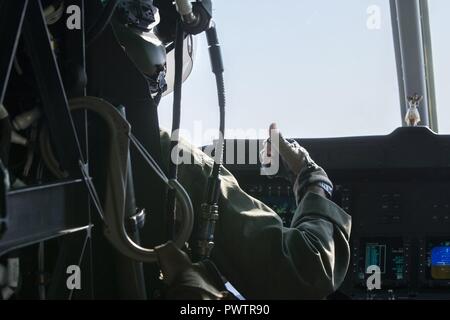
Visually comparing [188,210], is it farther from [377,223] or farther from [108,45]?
[377,223]

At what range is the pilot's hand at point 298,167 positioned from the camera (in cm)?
148

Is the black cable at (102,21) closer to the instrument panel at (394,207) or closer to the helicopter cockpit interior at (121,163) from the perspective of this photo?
the helicopter cockpit interior at (121,163)

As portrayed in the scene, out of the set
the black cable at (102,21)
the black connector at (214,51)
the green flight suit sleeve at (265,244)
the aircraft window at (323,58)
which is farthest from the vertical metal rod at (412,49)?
the black cable at (102,21)

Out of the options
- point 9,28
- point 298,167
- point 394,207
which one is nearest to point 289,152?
point 298,167

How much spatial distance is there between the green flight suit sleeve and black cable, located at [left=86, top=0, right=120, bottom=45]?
0.28 metres

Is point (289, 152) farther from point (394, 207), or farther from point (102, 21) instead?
point (394, 207)

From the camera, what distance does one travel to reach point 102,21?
3.69 ft

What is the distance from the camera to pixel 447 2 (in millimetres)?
3260

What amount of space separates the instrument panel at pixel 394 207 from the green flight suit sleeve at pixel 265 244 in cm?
95

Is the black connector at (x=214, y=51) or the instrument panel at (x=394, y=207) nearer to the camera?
the black connector at (x=214, y=51)

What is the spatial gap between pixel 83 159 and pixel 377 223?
4.93 feet

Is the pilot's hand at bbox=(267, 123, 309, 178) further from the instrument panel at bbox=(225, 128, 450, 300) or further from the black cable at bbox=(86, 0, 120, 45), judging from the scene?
the instrument panel at bbox=(225, 128, 450, 300)

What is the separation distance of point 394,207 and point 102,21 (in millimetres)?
1487
